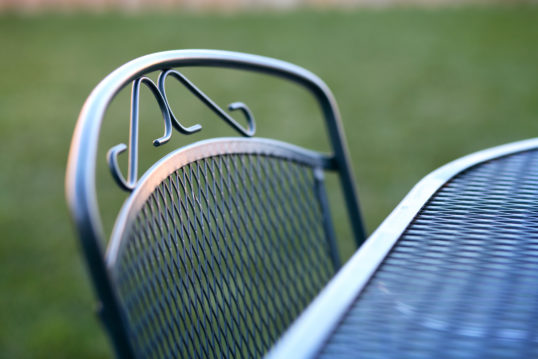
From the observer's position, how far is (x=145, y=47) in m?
5.71

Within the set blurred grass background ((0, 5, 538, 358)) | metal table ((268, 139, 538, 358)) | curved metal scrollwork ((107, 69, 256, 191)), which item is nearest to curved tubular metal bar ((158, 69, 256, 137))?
curved metal scrollwork ((107, 69, 256, 191))

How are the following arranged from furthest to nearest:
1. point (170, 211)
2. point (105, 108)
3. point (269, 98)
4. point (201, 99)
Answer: point (269, 98) → point (201, 99) → point (170, 211) → point (105, 108)

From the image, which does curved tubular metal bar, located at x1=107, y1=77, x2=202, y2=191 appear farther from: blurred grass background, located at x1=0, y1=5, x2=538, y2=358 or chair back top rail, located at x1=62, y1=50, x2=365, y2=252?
blurred grass background, located at x1=0, y1=5, x2=538, y2=358

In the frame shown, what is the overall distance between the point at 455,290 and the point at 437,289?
2 centimetres

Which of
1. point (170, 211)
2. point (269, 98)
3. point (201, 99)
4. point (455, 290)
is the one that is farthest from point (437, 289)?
point (269, 98)

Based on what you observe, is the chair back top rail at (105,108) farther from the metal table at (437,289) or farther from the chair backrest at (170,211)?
the metal table at (437,289)

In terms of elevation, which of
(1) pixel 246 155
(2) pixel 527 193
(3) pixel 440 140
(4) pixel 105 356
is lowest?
(3) pixel 440 140

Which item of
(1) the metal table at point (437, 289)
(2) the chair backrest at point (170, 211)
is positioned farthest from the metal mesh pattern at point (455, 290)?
(2) the chair backrest at point (170, 211)

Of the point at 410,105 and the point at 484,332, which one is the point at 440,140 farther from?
the point at 484,332

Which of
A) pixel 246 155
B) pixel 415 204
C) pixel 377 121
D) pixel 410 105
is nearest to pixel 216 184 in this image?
pixel 246 155

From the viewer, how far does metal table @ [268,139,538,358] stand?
54 cm

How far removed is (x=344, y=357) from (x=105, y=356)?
156 cm

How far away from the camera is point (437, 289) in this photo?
623 mm

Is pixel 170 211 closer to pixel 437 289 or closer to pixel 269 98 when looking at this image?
pixel 437 289
